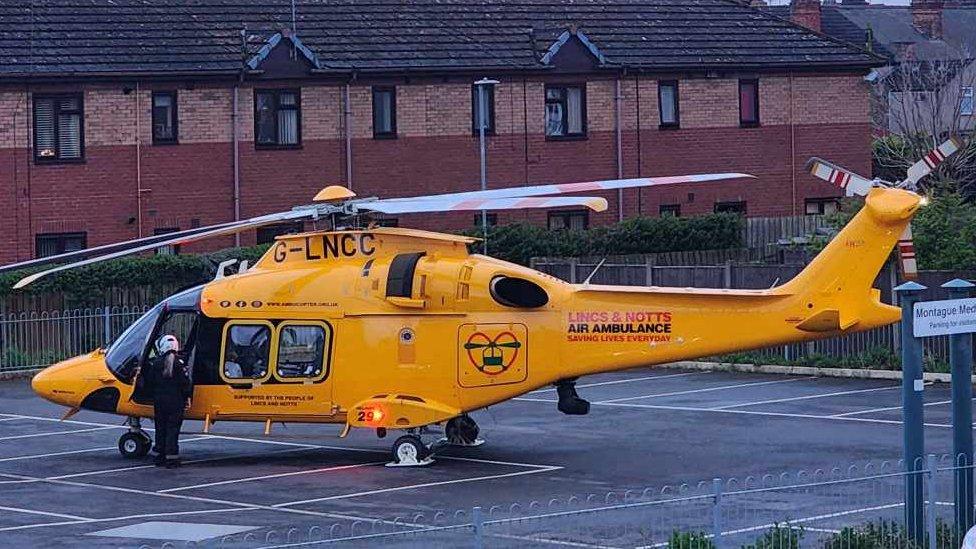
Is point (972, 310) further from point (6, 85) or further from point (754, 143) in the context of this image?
point (754, 143)

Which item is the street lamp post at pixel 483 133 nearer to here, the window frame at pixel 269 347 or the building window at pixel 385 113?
the building window at pixel 385 113

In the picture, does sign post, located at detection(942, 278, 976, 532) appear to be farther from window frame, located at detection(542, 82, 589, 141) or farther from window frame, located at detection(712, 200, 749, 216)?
window frame, located at detection(712, 200, 749, 216)

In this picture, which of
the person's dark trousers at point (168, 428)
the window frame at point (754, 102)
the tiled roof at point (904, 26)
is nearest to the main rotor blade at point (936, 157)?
the person's dark trousers at point (168, 428)

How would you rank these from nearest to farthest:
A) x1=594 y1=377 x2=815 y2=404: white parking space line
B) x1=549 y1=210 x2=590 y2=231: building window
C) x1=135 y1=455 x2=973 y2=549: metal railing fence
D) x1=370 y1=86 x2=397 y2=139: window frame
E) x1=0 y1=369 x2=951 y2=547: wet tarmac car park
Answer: x1=135 y1=455 x2=973 y2=549: metal railing fence, x1=0 y1=369 x2=951 y2=547: wet tarmac car park, x1=594 y1=377 x2=815 y2=404: white parking space line, x1=370 y1=86 x2=397 y2=139: window frame, x1=549 y1=210 x2=590 y2=231: building window

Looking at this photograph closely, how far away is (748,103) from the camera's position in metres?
45.4

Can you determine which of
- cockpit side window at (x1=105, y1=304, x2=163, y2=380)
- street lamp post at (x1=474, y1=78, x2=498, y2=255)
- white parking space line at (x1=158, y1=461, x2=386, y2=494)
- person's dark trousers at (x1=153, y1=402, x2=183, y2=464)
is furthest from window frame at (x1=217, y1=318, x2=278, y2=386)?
street lamp post at (x1=474, y1=78, x2=498, y2=255)

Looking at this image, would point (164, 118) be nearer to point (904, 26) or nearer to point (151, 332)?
point (151, 332)

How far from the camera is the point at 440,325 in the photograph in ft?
70.8

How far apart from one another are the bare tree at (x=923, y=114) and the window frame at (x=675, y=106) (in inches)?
499

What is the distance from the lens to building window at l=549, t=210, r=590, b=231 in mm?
43562

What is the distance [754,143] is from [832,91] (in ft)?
8.93

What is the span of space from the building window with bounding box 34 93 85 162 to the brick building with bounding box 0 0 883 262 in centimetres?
4

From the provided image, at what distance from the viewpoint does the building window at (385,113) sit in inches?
1640

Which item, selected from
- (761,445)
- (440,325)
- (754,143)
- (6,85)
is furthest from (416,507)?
(754,143)
